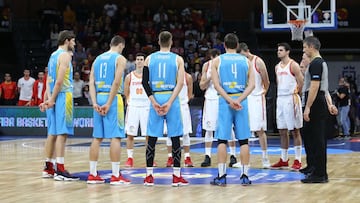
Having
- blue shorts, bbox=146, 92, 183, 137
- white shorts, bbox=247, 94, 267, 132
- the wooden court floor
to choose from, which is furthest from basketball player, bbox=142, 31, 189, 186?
white shorts, bbox=247, 94, 267, 132

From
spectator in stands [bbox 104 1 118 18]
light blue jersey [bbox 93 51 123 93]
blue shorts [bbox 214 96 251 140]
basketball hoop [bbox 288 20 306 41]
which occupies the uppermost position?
spectator in stands [bbox 104 1 118 18]

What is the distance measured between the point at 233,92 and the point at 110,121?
177 cm

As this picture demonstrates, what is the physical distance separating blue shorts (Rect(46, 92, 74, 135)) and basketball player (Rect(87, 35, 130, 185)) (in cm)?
59

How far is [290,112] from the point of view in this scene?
38.5 ft

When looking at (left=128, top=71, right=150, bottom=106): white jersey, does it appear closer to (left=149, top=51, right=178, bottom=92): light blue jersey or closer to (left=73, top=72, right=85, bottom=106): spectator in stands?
(left=149, top=51, right=178, bottom=92): light blue jersey

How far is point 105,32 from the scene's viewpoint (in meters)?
27.6

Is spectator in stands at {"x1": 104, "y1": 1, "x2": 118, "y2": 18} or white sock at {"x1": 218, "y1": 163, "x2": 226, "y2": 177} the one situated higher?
spectator in stands at {"x1": 104, "y1": 1, "x2": 118, "y2": 18}

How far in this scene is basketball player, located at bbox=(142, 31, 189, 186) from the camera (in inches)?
379

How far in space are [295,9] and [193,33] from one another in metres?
7.10

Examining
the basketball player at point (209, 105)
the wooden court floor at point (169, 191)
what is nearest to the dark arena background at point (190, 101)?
the wooden court floor at point (169, 191)

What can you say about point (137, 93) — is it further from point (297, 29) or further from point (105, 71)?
point (297, 29)

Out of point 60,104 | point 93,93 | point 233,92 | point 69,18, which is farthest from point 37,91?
point 233,92

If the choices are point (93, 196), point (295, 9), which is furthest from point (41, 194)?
point (295, 9)

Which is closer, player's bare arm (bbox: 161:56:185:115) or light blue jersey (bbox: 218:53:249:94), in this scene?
player's bare arm (bbox: 161:56:185:115)
